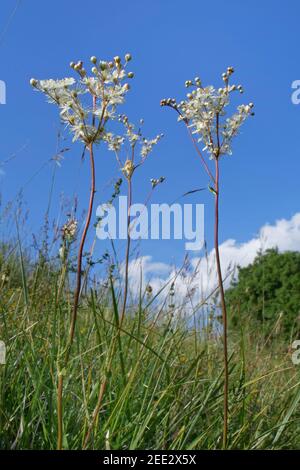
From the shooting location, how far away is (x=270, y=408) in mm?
3197

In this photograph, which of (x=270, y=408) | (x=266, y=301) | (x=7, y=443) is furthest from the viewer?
(x=266, y=301)

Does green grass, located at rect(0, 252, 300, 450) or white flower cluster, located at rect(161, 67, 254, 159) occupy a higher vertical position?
white flower cluster, located at rect(161, 67, 254, 159)

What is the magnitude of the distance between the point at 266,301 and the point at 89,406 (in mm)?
6816

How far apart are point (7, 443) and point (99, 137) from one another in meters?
1.13

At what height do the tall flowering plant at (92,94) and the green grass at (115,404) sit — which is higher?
the tall flowering plant at (92,94)

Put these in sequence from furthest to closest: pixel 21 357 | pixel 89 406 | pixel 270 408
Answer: pixel 270 408 < pixel 21 357 < pixel 89 406

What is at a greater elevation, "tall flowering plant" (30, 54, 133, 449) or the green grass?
"tall flowering plant" (30, 54, 133, 449)

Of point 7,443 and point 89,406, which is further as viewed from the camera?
point 89,406

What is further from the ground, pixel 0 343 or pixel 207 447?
pixel 0 343

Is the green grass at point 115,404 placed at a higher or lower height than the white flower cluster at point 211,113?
lower

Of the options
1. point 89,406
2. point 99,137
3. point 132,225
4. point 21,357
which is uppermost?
point 99,137

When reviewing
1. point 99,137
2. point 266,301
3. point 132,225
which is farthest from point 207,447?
point 266,301
